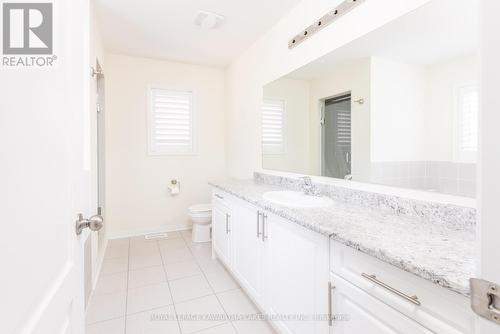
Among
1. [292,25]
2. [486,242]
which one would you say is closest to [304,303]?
[486,242]

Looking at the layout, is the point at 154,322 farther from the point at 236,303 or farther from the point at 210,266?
the point at 210,266

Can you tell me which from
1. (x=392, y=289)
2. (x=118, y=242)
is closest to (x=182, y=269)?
(x=118, y=242)

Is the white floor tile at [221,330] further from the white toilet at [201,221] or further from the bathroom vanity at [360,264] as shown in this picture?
the white toilet at [201,221]

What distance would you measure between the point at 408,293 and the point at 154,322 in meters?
1.62

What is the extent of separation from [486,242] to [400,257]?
405mm

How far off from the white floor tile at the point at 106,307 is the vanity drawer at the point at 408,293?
167cm

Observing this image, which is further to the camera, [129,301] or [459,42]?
[129,301]

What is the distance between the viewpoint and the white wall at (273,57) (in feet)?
4.98

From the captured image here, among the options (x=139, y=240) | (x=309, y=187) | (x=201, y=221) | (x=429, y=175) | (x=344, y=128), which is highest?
(x=344, y=128)

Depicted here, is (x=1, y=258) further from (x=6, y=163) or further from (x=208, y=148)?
(x=208, y=148)

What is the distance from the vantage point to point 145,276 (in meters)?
2.35

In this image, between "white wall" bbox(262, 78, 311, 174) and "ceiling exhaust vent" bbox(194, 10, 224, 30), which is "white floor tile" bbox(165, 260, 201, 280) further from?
"ceiling exhaust vent" bbox(194, 10, 224, 30)

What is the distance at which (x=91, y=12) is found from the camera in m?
2.15

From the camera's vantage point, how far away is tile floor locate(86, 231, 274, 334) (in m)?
1.69
